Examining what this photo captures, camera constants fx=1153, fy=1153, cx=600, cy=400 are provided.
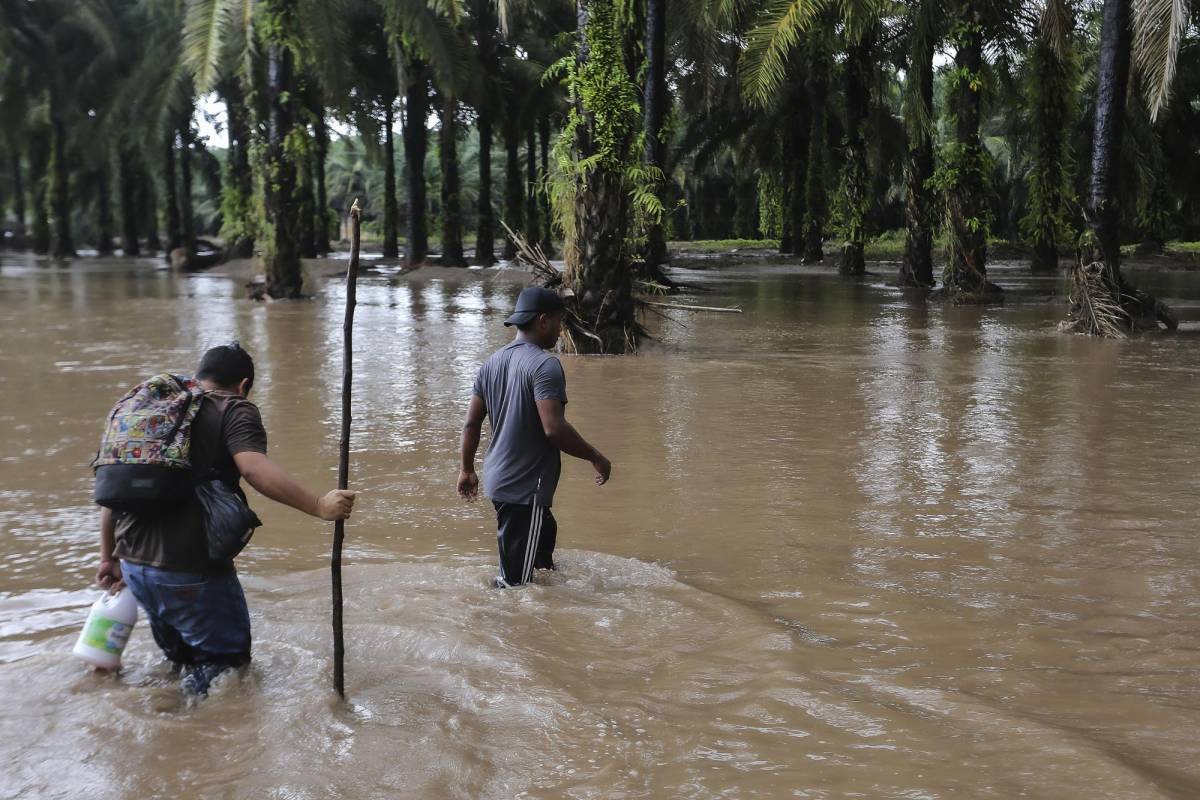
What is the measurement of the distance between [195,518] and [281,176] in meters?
18.4

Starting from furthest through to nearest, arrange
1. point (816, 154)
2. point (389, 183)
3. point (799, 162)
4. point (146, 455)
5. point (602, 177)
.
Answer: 1. point (389, 183)
2. point (799, 162)
3. point (816, 154)
4. point (602, 177)
5. point (146, 455)

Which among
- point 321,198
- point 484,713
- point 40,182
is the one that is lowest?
point 484,713

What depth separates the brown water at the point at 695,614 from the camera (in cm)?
345

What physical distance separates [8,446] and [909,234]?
1978 centimetres

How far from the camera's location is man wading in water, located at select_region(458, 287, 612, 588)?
16.0 ft

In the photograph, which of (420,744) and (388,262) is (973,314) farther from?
(388,262)

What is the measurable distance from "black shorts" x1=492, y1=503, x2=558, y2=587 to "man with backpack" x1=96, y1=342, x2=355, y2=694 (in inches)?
53.7

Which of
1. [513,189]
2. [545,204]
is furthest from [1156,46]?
[545,204]

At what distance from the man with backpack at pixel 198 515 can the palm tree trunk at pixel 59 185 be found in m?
40.4

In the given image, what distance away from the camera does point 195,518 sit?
370 cm

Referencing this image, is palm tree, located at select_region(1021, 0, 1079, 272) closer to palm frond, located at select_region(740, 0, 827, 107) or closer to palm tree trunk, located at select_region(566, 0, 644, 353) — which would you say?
palm frond, located at select_region(740, 0, 827, 107)

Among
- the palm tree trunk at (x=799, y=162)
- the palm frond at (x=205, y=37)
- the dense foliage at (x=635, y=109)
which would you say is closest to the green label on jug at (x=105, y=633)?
the dense foliage at (x=635, y=109)

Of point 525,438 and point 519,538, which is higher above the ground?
point 525,438

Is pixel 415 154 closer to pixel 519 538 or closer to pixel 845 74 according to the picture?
pixel 845 74
